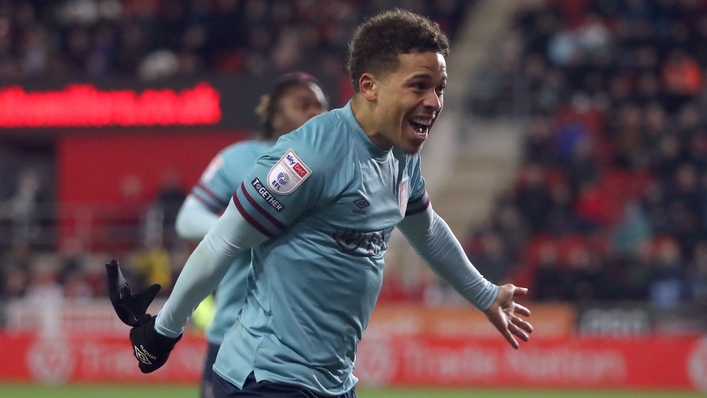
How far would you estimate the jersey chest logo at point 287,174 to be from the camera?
345 centimetres

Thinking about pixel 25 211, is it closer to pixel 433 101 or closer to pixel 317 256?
pixel 317 256

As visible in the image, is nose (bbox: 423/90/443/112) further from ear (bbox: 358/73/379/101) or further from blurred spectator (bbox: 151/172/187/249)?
blurred spectator (bbox: 151/172/187/249)

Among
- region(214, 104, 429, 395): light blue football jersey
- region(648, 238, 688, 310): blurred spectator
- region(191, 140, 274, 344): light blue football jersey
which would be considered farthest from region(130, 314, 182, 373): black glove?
region(648, 238, 688, 310): blurred spectator

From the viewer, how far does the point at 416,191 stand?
409 centimetres

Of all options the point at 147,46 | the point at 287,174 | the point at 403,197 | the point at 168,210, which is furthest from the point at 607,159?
the point at 287,174

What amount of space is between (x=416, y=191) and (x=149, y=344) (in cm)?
109

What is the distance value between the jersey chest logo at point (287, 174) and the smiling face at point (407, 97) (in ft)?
1.12

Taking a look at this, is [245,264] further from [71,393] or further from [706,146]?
[706,146]

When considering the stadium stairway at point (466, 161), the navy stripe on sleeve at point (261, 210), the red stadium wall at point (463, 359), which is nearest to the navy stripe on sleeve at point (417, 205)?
the navy stripe on sleeve at point (261, 210)

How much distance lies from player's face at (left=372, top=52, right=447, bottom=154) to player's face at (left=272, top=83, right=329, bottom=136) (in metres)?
1.88

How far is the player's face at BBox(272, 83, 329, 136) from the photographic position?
18.1ft

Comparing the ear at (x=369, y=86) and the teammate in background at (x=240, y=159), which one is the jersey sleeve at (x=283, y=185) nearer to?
the ear at (x=369, y=86)

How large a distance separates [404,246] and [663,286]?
4429 mm

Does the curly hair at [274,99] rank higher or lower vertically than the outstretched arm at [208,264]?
higher
